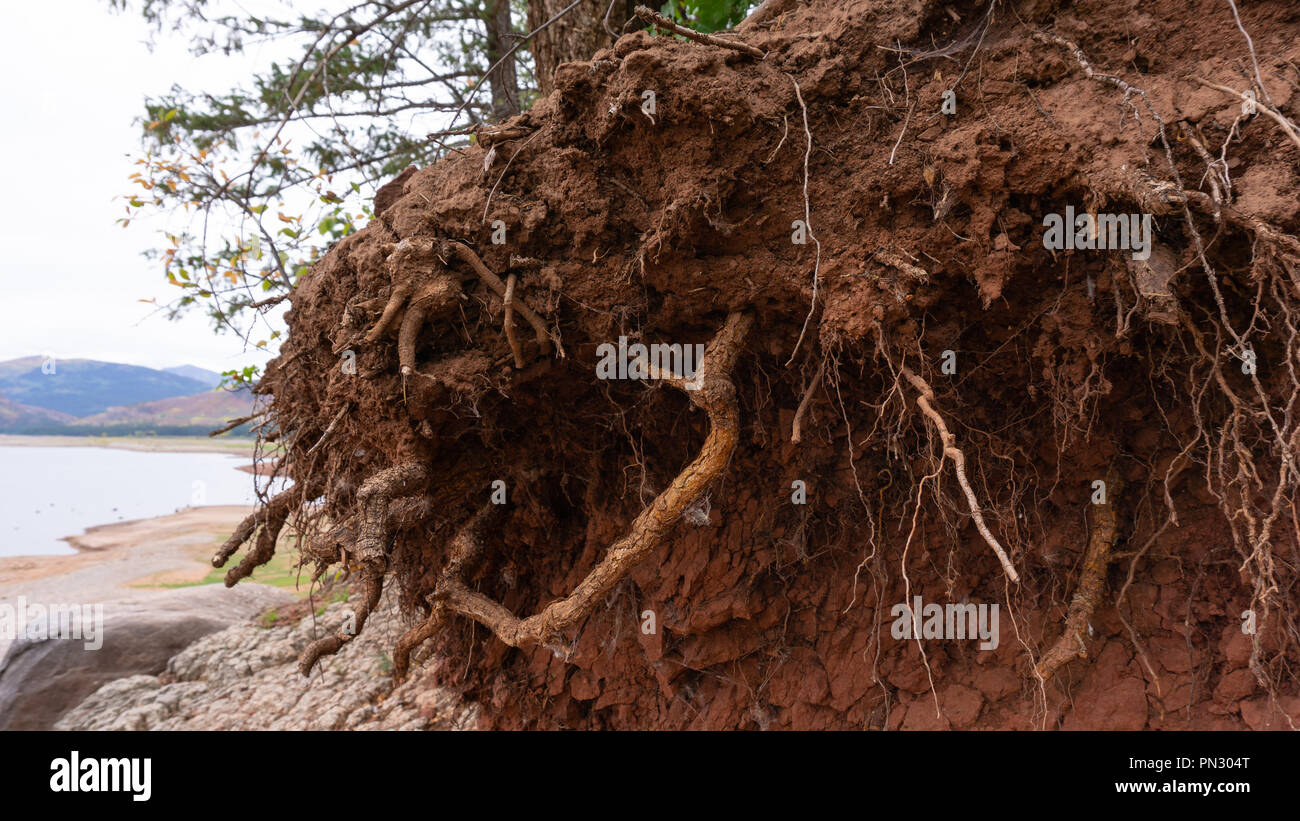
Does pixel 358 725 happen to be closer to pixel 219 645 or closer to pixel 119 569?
pixel 219 645

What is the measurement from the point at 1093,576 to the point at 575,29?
414 cm

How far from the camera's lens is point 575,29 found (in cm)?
377

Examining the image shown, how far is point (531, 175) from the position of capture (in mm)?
2402

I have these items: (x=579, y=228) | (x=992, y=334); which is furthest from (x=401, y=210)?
(x=992, y=334)

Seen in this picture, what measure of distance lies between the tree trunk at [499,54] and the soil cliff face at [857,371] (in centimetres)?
237

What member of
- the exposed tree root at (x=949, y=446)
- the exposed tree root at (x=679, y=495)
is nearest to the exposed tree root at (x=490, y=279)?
the exposed tree root at (x=679, y=495)

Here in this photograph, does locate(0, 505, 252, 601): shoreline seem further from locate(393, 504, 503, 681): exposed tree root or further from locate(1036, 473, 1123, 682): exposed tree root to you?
locate(1036, 473, 1123, 682): exposed tree root

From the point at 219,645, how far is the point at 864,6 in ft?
22.4

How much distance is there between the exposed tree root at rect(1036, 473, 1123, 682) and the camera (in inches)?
91.8

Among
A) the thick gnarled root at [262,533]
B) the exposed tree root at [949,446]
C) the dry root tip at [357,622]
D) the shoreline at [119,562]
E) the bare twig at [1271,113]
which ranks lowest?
the shoreline at [119,562]

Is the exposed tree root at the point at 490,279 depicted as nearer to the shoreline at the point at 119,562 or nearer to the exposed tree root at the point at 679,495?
the exposed tree root at the point at 679,495

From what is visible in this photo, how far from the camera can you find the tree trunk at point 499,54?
4645 millimetres

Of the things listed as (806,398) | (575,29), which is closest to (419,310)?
(806,398)

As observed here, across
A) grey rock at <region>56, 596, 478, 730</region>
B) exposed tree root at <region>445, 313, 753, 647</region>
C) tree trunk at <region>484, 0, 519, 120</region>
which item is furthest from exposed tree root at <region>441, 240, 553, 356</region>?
tree trunk at <region>484, 0, 519, 120</region>
